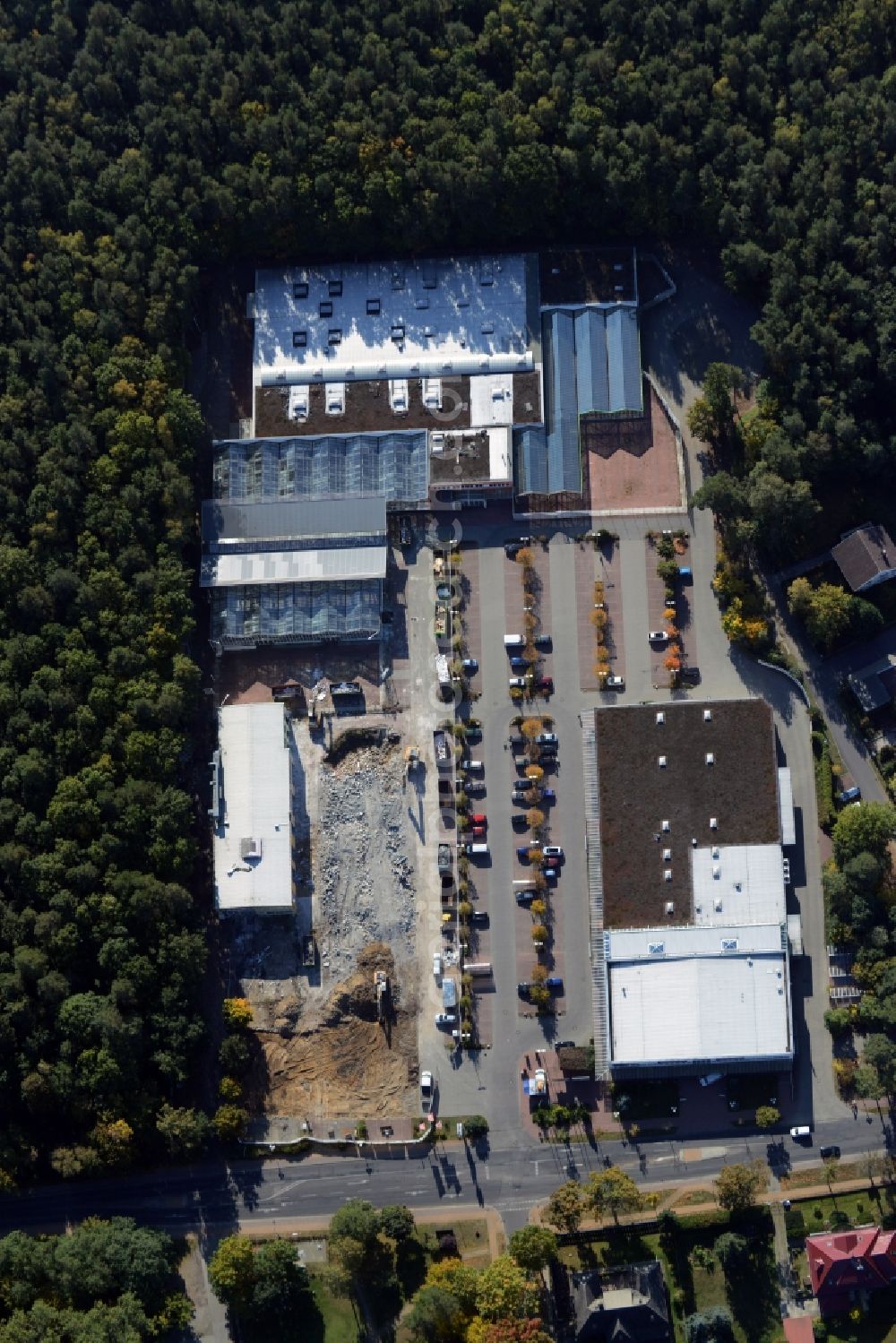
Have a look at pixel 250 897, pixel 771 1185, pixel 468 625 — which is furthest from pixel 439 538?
pixel 771 1185

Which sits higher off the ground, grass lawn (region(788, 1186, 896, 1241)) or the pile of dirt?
the pile of dirt

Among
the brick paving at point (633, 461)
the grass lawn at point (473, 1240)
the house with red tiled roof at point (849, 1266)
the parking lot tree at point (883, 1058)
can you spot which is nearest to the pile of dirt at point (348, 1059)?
the grass lawn at point (473, 1240)

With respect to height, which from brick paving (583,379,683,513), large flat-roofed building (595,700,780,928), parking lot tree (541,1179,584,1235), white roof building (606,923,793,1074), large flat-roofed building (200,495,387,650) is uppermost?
brick paving (583,379,683,513)

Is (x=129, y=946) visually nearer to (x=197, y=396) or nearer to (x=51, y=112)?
(x=197, y=396)

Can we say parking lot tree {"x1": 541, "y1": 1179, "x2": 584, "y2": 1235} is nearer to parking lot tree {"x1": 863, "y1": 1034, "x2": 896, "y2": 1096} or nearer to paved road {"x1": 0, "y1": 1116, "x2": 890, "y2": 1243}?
paved road {"x1": 0, "y1": 1116, "x2": 890, "y2": 1243}

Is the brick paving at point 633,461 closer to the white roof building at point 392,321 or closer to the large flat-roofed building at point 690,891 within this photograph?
the white roof building at point 392,321

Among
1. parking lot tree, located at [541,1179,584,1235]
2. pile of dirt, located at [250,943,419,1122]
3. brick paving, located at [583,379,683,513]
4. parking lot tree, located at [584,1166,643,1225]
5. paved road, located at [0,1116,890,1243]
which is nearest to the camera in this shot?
parking lot tree, located at [584,1166,643,1225]

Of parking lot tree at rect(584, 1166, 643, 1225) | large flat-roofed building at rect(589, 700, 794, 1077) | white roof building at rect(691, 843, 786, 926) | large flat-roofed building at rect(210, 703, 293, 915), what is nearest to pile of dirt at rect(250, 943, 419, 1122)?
large flat-roofed building at rect(210, 703, 293, 915)
